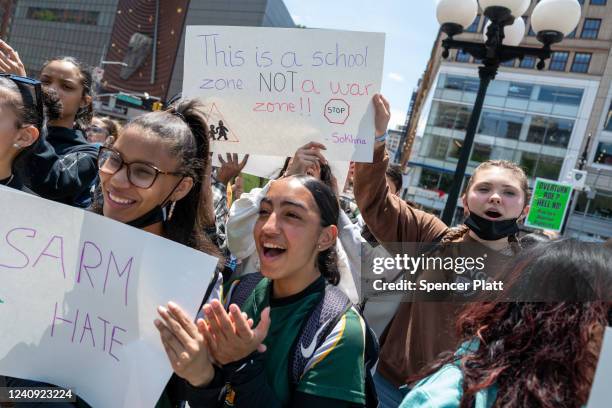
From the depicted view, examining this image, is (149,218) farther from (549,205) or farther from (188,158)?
(549,205)

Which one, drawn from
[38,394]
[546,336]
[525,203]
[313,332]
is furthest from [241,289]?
[525,203]

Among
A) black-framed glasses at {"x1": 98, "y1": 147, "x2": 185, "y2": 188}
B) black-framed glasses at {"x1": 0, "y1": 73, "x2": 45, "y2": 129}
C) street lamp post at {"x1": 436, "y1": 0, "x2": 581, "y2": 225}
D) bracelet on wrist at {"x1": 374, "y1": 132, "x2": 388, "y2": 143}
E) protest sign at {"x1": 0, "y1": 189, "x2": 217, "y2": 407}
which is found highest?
street lamp post at {"x1": 436, "y1": 0, "x2": 581, "y2": 225}

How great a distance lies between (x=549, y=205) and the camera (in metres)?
8.34

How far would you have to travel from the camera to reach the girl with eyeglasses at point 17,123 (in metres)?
1.84

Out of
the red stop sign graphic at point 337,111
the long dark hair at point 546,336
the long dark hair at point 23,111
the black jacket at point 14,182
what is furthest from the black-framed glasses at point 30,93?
the long dark hair at point 546,336

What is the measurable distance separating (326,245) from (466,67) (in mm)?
37169

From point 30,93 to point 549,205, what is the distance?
8726 mm

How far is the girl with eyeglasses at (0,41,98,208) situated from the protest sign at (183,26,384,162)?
70cm

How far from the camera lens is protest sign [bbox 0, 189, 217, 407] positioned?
1354 mm

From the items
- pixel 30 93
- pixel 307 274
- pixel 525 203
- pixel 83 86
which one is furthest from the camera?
pixel 83 86

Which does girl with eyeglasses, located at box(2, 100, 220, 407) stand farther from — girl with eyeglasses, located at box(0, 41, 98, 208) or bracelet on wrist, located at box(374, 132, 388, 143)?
bracelet on wrist, located at box(374, 132, 388, 143)

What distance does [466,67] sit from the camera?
34875 mm

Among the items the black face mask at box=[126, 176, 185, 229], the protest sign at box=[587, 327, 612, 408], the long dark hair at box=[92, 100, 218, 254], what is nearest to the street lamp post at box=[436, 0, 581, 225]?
the long dark hair at box=[92, 100, 218, 254]

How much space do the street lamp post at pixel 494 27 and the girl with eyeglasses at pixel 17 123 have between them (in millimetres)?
3924
